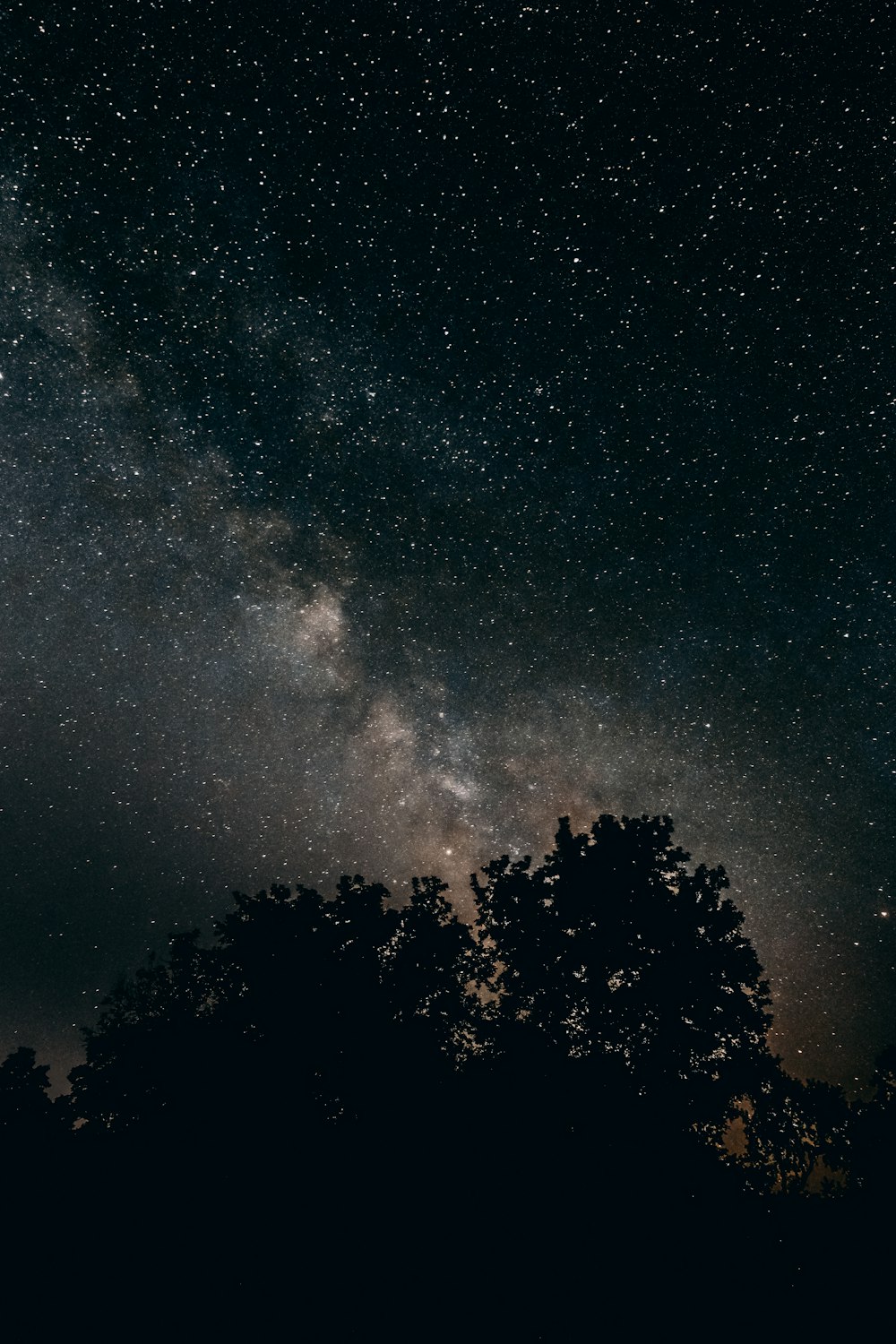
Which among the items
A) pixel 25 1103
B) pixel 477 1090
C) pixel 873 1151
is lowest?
pixel 25 1103

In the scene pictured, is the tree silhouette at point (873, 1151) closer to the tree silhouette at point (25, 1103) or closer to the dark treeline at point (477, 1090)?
the dark treeline at point (477, 1090)

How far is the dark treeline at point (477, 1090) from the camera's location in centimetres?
936

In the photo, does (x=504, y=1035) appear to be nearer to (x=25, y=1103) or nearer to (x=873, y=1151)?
(x=873, y=1151)

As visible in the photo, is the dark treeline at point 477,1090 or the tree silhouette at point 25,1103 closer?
the dark treeline at point 477,1090

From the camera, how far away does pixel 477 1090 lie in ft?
35.6

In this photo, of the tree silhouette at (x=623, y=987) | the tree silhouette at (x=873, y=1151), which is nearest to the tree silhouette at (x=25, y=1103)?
the tree silhouette at (x=623, y=987)

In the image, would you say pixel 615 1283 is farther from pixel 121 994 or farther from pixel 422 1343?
pixel 121 994

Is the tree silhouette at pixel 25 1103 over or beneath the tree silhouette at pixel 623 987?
beneath

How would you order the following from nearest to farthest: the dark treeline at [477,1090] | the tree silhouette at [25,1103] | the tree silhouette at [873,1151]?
the dark treeline at [477,1090] < the tree silhouette at [873,1151] < the tree silhouette at [25,1103]

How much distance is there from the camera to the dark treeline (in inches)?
368

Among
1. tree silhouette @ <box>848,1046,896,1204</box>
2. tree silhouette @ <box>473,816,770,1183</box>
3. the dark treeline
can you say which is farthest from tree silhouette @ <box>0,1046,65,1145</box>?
tree silhouette @ <box>848,1046,896,1204</box>

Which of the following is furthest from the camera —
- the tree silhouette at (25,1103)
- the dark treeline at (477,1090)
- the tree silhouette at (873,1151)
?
the tree silhouette at (25,1103)

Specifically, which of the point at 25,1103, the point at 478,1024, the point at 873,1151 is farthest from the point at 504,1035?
the point at 25,1103

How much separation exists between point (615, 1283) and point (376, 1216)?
420 cm
